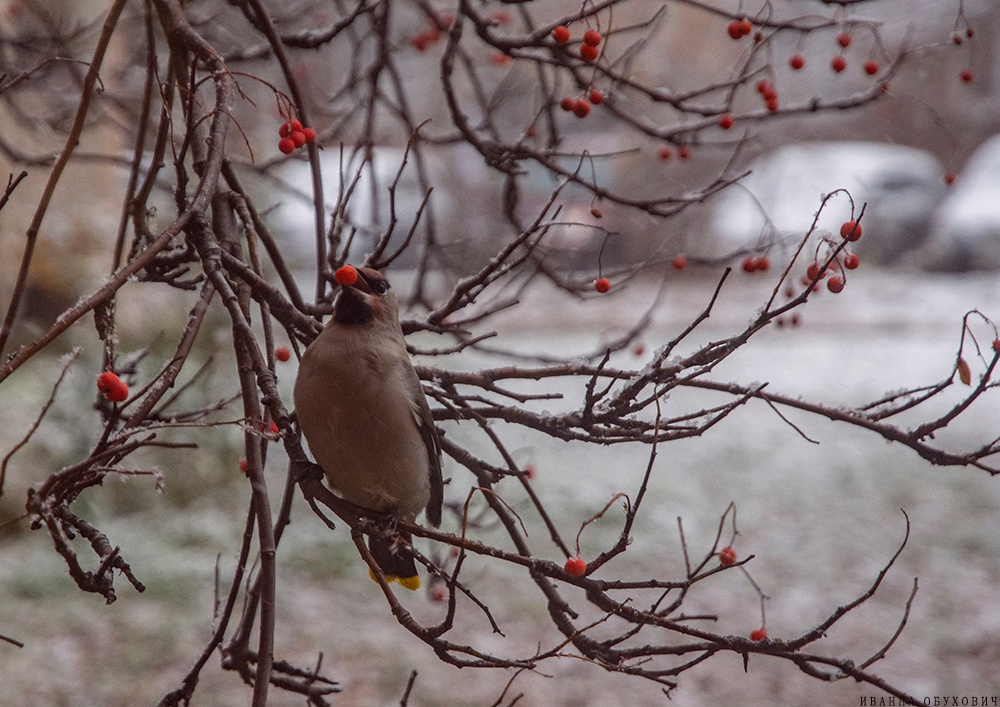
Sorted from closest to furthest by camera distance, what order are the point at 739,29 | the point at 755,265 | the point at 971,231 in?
the point at 739,29, the point at 755,265, the point at 971,231

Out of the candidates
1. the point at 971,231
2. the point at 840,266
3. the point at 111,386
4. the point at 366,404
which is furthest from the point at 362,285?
the point at 971,231

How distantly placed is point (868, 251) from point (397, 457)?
11.4 meters

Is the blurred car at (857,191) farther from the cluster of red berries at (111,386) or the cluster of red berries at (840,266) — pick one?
the cluster of red berries at (111,386)

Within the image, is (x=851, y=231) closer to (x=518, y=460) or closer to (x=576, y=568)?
(x=576, y=568)

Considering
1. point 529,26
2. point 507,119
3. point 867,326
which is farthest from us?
point 507,119

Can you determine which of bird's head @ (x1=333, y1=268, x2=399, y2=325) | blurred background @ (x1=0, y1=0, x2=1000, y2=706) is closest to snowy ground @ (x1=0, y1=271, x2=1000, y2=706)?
blurred background @ (x1=0, y1=0, x2=1000, y2=706)

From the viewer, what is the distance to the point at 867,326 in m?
10.7

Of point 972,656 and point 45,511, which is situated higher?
point 972,656

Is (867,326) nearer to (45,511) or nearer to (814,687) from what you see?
(814,687)

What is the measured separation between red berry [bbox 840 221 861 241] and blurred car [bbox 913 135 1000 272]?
37.5 ft

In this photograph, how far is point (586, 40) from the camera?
9.31ft

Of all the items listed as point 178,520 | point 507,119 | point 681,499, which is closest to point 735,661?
point 681,499

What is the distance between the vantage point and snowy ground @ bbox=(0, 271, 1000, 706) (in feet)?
15.9

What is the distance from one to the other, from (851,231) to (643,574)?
170 inches
